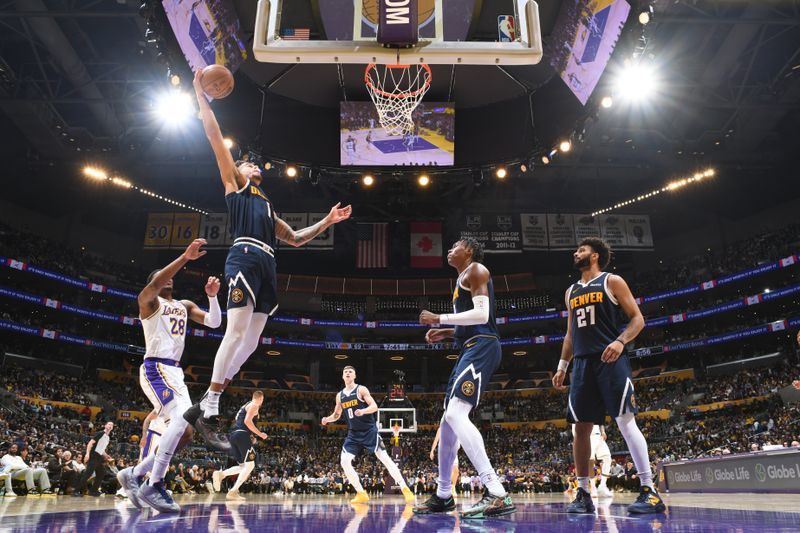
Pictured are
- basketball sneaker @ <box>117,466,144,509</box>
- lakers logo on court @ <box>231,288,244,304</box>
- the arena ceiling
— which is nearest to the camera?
lakers logo on court @ <box>231,288,244,304</box>

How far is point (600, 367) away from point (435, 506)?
1855mm

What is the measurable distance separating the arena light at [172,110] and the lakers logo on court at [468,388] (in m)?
13.5

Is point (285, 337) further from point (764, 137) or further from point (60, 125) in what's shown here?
point (764, 137)

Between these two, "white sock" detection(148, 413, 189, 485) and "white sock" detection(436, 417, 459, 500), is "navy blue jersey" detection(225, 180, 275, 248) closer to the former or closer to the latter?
"white sock" detection(148, 413, 189, 485)

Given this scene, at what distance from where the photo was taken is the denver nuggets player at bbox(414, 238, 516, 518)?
4.36 meters

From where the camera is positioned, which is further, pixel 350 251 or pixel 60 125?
pixel 350 251

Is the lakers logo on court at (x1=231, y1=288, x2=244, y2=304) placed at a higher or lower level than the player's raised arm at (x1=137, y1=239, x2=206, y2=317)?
lower

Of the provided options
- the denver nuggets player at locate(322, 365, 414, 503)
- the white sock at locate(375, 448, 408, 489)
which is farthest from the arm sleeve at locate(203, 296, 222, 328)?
the white sock at locate(375, 448, 408, 489)

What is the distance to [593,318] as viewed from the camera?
4.86m

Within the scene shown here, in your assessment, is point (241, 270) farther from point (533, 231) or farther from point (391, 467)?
A: point (533, 231)

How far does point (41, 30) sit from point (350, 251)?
22418 mm

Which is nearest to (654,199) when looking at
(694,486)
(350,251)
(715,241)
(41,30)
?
(715,241)

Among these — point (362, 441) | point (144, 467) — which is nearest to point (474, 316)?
point (144, 467)

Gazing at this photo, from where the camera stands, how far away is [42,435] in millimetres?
19984
